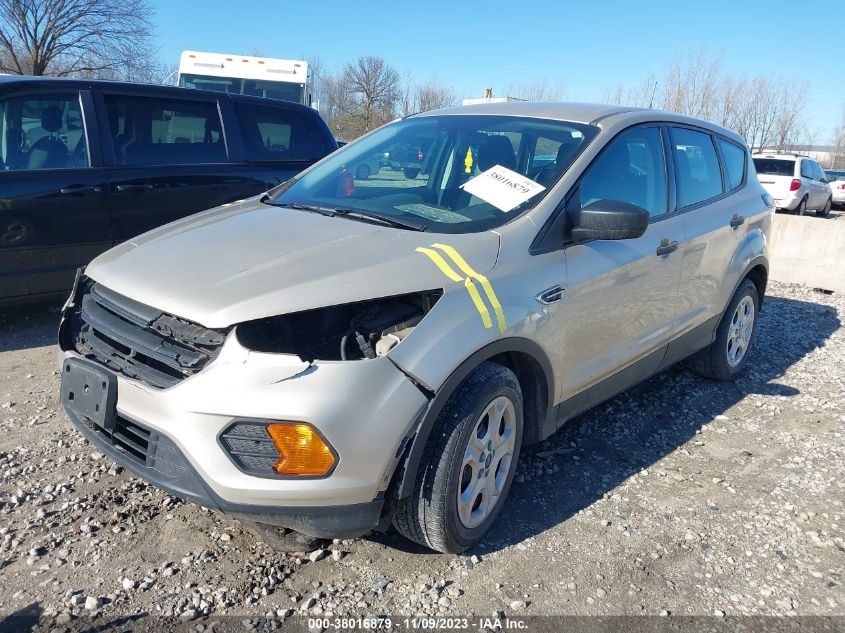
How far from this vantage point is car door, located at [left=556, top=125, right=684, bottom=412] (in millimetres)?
3078

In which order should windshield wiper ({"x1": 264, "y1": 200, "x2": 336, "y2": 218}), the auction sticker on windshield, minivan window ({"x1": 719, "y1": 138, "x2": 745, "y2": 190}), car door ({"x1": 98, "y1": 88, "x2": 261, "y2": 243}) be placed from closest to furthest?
1. the auction sticker on windshield
2. windshield wiper ({"x1": 264, "y1": 200, "x2": 336, "y2": 218})
3. minivan window ({"x1": 719, "y1": 138, "x2": 745, "y2": 190})
4. car door ({"x1": 98, "y1": 88, "x2": 261, "y2": 243})

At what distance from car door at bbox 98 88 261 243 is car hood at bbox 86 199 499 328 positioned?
2.46 metres

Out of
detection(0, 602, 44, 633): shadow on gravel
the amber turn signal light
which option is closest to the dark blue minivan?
detection(0, 602, 44, 633): shadow on gravel

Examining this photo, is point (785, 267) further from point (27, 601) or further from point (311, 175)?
point (27, 601)

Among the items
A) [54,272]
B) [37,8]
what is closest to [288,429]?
[54,272]

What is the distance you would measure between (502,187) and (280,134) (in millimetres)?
3694

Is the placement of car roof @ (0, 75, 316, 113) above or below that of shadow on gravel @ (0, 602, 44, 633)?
above

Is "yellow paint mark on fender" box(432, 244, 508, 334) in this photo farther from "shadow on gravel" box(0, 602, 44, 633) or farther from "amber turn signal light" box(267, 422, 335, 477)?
"shadow on gravel" box(0, 602, 44, 633)

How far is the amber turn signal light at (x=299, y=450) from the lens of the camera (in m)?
2.15

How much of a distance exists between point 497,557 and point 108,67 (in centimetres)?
2910

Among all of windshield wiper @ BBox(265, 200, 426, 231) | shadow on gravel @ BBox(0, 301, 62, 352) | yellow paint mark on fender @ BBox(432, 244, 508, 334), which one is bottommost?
shadow on gravel @ BBox(0, 301, 62, 352)

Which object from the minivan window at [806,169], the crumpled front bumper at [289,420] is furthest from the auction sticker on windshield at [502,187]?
the minivan window at [806,169]

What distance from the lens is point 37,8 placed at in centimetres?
2444

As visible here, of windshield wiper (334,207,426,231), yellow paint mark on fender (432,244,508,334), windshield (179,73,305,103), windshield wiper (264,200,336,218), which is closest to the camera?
yellow paint mark on fender (432,244,508,334)
